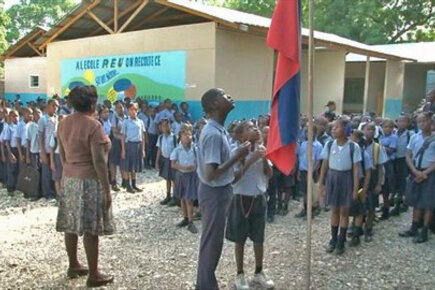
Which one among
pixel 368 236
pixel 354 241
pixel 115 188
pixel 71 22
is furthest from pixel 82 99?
pixel 71 22

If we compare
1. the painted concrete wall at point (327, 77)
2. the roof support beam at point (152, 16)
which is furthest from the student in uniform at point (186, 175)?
the painted concrete wall at point (327, 77)

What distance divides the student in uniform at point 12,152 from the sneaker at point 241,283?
5144mm

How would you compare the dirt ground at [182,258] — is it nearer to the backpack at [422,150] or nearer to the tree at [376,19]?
the backpack at [422,150]

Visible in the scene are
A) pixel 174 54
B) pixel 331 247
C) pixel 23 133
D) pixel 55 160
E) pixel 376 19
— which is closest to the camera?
pixel 331 247

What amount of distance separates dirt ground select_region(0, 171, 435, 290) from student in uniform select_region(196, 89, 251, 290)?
74 cm

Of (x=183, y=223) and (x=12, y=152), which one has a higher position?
(x=12, y=152)

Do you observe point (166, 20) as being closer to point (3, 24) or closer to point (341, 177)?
point (3, 24)

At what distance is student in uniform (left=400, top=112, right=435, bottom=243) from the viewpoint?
513 centimetres

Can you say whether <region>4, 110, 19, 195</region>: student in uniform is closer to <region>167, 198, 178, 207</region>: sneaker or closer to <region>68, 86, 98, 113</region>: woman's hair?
<region>167, 198, 178, 207</region>: sneaker

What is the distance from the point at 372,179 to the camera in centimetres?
521

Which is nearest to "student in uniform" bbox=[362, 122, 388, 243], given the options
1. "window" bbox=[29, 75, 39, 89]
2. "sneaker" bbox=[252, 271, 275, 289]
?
"sneaker" bbox=[252, 271, 275, 289]

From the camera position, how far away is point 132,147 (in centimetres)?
772

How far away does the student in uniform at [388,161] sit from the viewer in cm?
601

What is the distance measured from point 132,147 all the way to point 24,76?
43.7 ft
